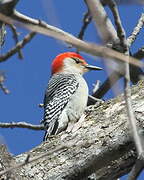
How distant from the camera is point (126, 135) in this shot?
117 inches

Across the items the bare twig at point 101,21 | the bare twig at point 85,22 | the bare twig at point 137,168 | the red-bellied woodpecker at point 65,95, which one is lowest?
the bare twig at point 137,168

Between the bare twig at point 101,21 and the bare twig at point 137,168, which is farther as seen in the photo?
the bare twig at point 137,168

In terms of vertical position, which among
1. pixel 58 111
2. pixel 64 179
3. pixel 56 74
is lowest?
pixel 64 179

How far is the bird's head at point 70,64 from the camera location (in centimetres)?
779

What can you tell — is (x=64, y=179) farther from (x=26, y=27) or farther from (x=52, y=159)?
(x=26, y=27)

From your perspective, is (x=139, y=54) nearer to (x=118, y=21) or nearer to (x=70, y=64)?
(x=118, y=21)

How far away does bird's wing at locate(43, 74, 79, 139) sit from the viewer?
5.63 meters

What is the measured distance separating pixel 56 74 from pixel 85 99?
2.00 meters

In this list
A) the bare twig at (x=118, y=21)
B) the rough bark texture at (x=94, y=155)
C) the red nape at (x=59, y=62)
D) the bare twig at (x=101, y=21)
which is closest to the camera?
the bare twig at (x=101, y=21)

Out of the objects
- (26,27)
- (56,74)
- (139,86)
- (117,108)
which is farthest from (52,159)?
(56,74)

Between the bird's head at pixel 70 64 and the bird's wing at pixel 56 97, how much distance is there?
46cm

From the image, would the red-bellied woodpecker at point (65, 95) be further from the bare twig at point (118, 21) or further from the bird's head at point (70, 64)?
the bare twig at point (118, 21)

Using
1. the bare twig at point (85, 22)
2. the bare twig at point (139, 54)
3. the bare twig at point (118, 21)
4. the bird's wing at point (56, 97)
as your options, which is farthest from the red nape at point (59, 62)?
the bare twig at point (118, 21)

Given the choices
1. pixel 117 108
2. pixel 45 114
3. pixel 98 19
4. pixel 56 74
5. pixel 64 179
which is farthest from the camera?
pixel 56 74
